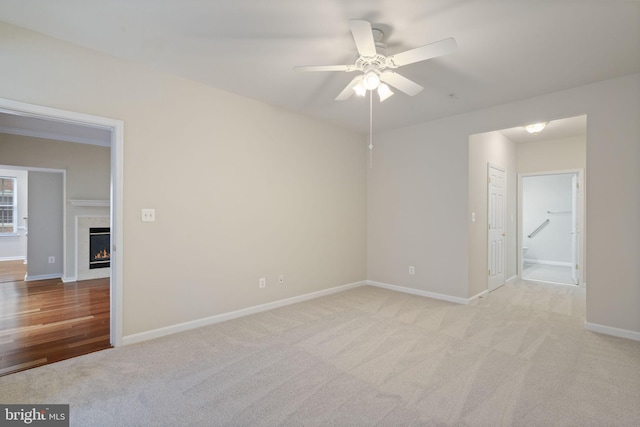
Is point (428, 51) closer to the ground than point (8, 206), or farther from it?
farther from it

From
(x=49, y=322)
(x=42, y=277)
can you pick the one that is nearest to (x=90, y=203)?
(x=42, y=277)

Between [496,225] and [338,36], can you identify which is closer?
[338,36]

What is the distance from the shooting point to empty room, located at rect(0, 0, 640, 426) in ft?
6.56

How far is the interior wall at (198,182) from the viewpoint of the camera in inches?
98.4

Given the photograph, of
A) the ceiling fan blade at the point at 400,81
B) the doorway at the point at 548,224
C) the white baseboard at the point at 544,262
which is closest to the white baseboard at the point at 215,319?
the ceiling fan blade at the point at 400,81

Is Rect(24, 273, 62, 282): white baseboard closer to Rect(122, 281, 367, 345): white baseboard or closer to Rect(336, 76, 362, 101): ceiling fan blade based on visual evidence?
Rect(122, 281, 367, 345): white baseboard

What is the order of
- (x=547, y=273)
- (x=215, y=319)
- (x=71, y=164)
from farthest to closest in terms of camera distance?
(x=547, y=273) < (x=71, y=164) < (x=215, y=319)

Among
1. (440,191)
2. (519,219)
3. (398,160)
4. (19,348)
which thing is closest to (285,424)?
(19,348)

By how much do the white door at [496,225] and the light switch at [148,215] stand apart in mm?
4526

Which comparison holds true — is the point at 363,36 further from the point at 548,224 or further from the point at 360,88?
the point at 548,224

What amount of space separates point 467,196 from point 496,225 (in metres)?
1.31

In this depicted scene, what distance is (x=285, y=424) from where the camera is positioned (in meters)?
1.71

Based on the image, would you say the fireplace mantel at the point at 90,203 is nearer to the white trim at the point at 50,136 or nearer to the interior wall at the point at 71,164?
the interior wall at the point at 71,164

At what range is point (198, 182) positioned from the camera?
10.4 ft
